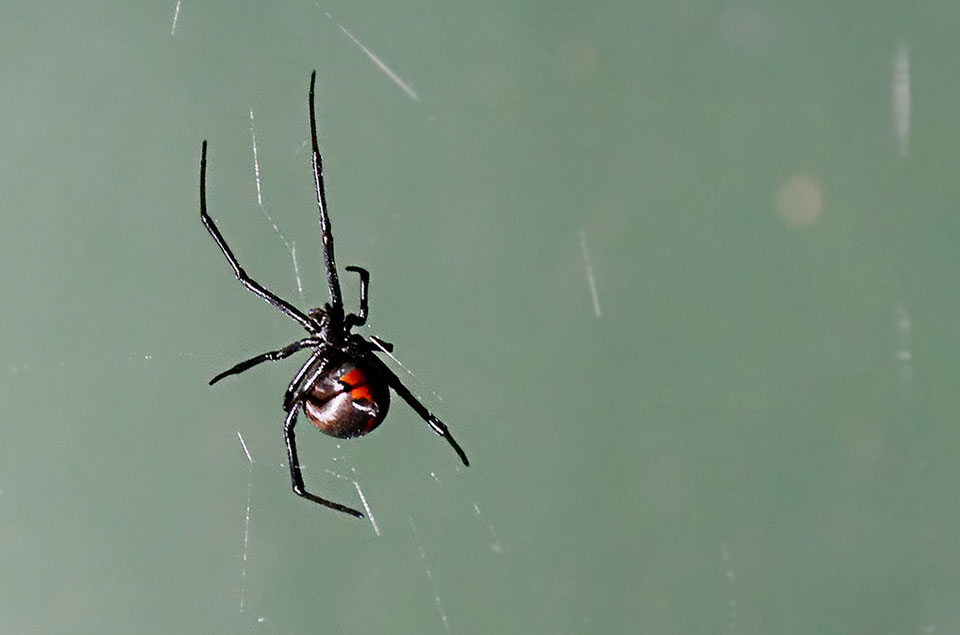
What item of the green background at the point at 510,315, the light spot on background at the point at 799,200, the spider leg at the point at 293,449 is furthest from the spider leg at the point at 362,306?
the light spot on background at the point at 799,200

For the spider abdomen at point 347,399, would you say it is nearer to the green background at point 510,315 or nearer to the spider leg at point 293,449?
the spider leg at point 293,449

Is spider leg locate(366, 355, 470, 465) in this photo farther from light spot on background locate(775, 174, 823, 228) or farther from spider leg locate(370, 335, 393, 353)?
light spot on background locate(775, 174, 823, 228)

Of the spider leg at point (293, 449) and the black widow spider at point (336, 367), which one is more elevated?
the black widow spider at point (336, 367)

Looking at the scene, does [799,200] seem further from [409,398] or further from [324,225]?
[324,225]

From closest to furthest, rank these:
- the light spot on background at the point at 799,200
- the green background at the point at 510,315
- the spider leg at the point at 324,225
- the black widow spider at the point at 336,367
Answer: the spider leg at the point at 324,225, the black widow spider at the point at 336,367, the green background at the point at 510,315, the light spot on background at the point at 799,200

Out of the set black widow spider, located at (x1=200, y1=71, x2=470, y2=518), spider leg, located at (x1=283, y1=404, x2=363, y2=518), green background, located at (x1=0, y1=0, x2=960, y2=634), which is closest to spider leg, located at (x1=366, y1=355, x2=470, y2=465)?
black widow spider, located at (x1=200, y1=71, x2=470, y2=518)

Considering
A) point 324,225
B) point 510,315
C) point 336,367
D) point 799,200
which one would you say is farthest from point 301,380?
point 799,200

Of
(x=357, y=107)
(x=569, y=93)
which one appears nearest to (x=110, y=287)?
(x=357, y=107)

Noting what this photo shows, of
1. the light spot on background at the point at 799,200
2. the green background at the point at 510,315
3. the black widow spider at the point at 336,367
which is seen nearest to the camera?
the black widow spider at the point at 336,367
